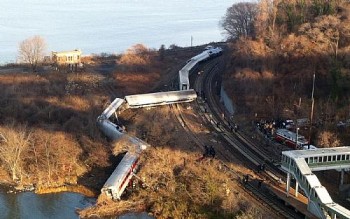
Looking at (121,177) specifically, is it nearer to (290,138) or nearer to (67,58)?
(290,138)

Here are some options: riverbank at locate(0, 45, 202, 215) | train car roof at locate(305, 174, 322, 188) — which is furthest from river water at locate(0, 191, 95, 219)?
train car roof at locate(305, 174, 322, 188)

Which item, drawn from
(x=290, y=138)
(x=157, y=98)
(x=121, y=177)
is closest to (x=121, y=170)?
(x=121, y=177)

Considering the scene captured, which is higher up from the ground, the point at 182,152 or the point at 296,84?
the point at 296,84

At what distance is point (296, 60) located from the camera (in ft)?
121

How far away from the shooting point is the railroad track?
24.0 metres

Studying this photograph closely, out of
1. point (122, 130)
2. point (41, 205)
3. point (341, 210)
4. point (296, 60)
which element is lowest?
point (41, 205)

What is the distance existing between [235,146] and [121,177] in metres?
8.55

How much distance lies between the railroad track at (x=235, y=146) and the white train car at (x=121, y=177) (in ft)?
17.3

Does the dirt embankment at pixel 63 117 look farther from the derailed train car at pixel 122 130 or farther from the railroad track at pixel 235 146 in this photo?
the railroad track at pixel 235 146

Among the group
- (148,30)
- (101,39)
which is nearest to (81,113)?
(101,39)

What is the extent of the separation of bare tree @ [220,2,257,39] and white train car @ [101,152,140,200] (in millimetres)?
27906

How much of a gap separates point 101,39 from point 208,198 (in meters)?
62.3

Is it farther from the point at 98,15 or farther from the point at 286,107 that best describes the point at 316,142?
the point at 98,15

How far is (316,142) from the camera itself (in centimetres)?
2938
